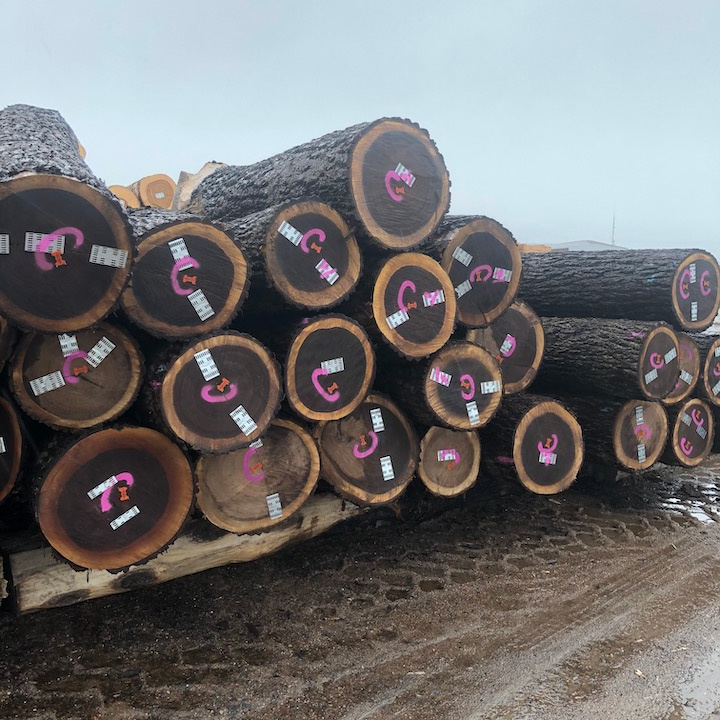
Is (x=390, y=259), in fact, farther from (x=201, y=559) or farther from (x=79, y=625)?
(x=79, y=625)

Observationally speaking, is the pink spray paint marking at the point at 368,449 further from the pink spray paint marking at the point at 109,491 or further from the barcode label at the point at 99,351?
the barcode label at the point at 99,351

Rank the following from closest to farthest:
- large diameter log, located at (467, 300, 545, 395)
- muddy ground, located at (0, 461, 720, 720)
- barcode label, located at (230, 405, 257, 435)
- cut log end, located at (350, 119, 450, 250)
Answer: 1. muddy ground, located at (0, 461, 720, 720)
2. barcode label, located at (230, 405, 257, 435)
3. cut log end, located at (350, 119, 450, 250)
4. large diameter log, located at (467, 300, 545, 395)

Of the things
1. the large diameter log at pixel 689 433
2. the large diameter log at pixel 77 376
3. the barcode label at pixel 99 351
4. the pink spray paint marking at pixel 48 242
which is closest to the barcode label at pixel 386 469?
the large diameter log at pixel 77 376

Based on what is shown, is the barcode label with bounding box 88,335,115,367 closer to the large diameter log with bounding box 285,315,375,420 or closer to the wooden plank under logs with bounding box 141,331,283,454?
the wooden plank under logs with bounding box 141,331,283,454

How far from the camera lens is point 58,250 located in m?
2.06

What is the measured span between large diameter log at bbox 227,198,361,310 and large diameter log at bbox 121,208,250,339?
135mm

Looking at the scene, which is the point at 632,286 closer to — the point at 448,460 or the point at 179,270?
the point at 448,460

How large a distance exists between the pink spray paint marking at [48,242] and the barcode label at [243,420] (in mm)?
940

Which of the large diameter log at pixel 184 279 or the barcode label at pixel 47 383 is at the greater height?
the large diameter log at pixel 184 279

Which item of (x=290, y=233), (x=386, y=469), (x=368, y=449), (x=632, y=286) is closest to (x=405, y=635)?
(x=386, y=469)

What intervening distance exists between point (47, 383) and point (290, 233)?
4.18 feet

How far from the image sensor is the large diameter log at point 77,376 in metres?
2.33

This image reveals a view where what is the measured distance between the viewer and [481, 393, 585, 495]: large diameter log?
366cm

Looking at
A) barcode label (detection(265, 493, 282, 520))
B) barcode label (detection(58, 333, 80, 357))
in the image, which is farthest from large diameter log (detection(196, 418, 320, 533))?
barcode label (detection(58, 333, 80, 357))
